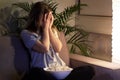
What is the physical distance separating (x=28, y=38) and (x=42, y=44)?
0.44ft

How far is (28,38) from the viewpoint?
2.46 meters


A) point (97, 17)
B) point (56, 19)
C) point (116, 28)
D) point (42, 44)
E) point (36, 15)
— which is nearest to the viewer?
point (42, 44)

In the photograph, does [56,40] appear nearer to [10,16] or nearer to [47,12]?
[47,12]

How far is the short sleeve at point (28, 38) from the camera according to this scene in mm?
2441

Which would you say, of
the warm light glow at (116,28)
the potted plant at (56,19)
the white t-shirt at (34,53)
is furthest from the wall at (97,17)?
the white t-shirt at (34,53)

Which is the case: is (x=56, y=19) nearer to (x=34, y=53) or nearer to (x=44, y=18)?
(x=44, y=18)

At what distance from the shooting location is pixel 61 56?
9.08 ft

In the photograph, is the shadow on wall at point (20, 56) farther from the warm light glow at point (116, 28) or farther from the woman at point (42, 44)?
the warm light glow at point (116, 28)

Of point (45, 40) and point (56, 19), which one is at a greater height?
point (56, 19)

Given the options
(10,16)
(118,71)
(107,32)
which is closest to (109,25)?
(107,32)

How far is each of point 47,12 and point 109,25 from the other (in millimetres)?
1012

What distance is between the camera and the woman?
7.87 feet

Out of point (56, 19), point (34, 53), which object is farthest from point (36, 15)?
point (56, 19)

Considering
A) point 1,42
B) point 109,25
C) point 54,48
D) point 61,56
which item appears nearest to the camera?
point 1,42
